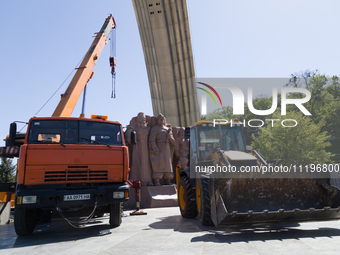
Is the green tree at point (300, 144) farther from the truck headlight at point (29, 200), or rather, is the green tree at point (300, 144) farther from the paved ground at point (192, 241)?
the truck headlight at point (29, 200)

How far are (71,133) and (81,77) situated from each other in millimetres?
8253

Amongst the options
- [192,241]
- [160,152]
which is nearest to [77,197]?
[192,241]

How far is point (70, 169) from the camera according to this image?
616 centimetres

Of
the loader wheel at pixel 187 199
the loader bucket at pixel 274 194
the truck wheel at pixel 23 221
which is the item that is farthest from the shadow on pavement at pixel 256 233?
the truck wheel at pixel 23 221

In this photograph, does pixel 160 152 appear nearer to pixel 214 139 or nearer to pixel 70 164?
pixel 214 139

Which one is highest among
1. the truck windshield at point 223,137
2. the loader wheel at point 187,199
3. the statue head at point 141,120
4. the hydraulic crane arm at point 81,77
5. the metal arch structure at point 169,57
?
the metal arch structure at point 169,57

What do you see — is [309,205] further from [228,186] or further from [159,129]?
[159,129]

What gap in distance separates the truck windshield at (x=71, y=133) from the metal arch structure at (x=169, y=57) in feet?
72.4

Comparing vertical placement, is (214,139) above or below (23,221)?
above

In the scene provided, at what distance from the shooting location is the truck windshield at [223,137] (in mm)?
7582

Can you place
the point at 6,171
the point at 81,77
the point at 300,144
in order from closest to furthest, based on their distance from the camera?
the point at 81,77
the point at 300,144
the point at 6,171

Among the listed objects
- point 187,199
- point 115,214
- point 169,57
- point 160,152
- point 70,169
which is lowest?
point 115,214

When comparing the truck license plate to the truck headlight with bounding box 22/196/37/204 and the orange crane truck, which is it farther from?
the truck headlight with bounding box 22/196/37/204

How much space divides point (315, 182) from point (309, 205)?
0.49 metres
